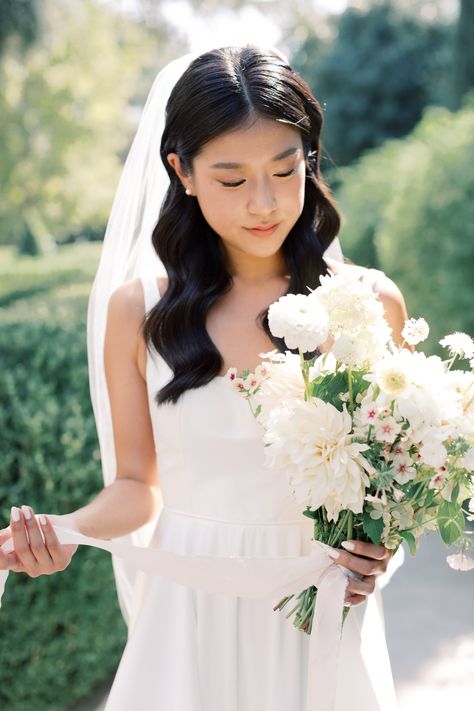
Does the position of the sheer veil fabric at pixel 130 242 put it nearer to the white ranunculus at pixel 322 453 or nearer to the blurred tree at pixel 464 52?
the white ranunculus at pixel 322 453

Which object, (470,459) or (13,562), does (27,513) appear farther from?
(470,459)

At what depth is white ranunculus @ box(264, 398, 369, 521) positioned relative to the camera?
1.54 meters

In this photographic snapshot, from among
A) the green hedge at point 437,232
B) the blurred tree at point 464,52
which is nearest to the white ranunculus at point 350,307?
the green hedge at point 437,232

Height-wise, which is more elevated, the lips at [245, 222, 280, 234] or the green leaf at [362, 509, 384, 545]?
the lips at [245, 222, 280, 234]

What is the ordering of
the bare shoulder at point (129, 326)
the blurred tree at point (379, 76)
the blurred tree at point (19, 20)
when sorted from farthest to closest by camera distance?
the blurred tree at point (379, 76)
the blurred tree at point (19, 20)
the bare shoulder at point (129, 326)

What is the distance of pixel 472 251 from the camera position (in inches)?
272

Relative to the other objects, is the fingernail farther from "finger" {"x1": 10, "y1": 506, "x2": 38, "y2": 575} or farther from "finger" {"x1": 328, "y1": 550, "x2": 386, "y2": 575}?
"finger" {"x1": 328, "y1": 550, "x2": 386, "y2": 575}

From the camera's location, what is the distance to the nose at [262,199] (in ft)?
6.38

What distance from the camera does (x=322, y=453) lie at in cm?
155

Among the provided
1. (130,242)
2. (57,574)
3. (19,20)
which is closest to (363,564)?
(130,242)

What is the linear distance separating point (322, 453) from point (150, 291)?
34.4 inches

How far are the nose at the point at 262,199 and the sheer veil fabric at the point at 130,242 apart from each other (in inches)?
24.8

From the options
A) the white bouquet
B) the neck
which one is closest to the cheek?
the neck

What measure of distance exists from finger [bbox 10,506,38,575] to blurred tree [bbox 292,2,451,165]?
1987cm
